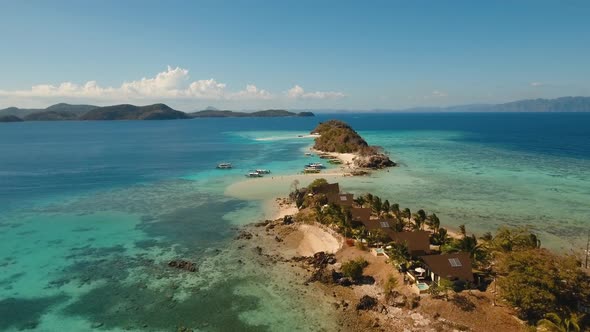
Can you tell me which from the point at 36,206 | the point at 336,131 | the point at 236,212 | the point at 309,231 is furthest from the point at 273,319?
the point at 336,131

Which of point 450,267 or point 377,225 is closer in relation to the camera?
point 450,267

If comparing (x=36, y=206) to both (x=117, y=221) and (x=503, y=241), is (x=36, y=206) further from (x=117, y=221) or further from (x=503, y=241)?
(x=503, y=241)

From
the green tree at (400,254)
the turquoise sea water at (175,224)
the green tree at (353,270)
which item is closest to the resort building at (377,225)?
the green tree at (400,254)

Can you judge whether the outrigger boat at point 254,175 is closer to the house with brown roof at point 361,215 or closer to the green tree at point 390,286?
the house with brown roof at point 361,215

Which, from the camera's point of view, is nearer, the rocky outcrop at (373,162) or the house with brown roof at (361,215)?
the house with brown roof at (361,215)

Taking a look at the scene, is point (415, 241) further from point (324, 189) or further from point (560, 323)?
point (324, 189)

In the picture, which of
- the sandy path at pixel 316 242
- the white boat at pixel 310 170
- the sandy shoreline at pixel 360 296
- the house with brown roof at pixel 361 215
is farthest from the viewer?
the white boat at pixel 310 170

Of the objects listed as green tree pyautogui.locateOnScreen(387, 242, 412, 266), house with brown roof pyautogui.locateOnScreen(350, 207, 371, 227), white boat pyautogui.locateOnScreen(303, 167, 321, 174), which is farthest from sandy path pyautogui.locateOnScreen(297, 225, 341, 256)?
white boat pyautogui.locateOnScreen(303, 167, 321, 174)

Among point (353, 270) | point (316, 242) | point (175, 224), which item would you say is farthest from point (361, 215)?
point (175, 224)
